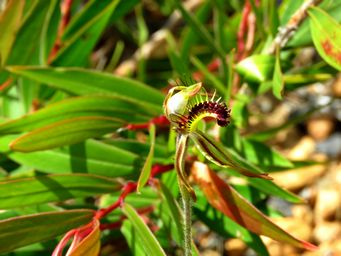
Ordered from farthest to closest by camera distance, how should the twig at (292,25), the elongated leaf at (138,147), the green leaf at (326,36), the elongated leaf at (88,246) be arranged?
the elongated leaf at (138,147) → the twig at (292,25) → the green leaf at (326,36) → the elongated leaf at (88,246)

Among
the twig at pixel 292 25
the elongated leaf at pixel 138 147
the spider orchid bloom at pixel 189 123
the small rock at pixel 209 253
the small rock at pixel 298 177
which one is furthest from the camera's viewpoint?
the small rock at pixel 298 177

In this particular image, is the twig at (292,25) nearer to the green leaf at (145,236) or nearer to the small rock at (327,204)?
the green leaf at (145,236)

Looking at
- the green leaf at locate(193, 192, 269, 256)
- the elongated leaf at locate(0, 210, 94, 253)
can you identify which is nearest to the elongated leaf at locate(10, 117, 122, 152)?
the elongated leaf at locate(0, 210, 94, 253)

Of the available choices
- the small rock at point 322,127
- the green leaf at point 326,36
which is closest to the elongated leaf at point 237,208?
the green leaf at point 326,36

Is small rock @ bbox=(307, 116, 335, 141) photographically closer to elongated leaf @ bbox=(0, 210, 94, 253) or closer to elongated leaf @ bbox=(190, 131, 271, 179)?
elongated leaf @ bbox=(0, 210, 94, 253)

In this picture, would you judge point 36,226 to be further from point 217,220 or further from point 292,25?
point 292,25
